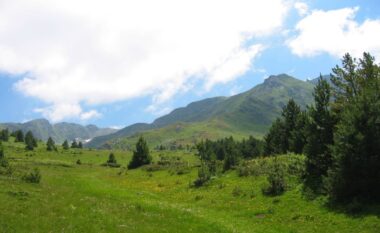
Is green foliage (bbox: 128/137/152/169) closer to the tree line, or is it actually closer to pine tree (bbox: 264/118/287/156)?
pine tree (bbox: 264/118/287/156)

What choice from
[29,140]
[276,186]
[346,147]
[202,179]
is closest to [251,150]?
[29,140]

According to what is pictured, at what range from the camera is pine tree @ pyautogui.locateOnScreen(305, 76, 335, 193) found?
40156 millimetres

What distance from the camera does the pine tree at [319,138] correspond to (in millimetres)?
40156

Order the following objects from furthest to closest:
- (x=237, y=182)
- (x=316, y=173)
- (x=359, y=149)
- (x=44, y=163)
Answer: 1. (x=44, y=163)
2. (x=237, y=182)
3. (x=316, y=173)
4. (x=359, y=149)

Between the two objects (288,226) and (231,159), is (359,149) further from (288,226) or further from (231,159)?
(231,159)

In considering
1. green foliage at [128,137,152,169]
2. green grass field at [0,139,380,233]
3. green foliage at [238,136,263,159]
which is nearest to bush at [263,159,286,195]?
green grass field at [0,139,380,233]

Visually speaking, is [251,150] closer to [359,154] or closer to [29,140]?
[29,140]

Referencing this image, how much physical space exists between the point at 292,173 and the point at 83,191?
81.4 feet

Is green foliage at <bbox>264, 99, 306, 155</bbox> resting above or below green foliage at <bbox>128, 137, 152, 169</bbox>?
above

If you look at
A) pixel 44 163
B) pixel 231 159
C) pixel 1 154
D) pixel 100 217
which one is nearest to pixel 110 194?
pixel 100 217

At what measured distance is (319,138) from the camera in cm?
4119

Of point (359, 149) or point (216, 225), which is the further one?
point (359, 149)

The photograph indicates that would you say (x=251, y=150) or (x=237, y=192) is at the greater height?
(x=251, y=150)

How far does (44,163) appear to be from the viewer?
88000 mm
